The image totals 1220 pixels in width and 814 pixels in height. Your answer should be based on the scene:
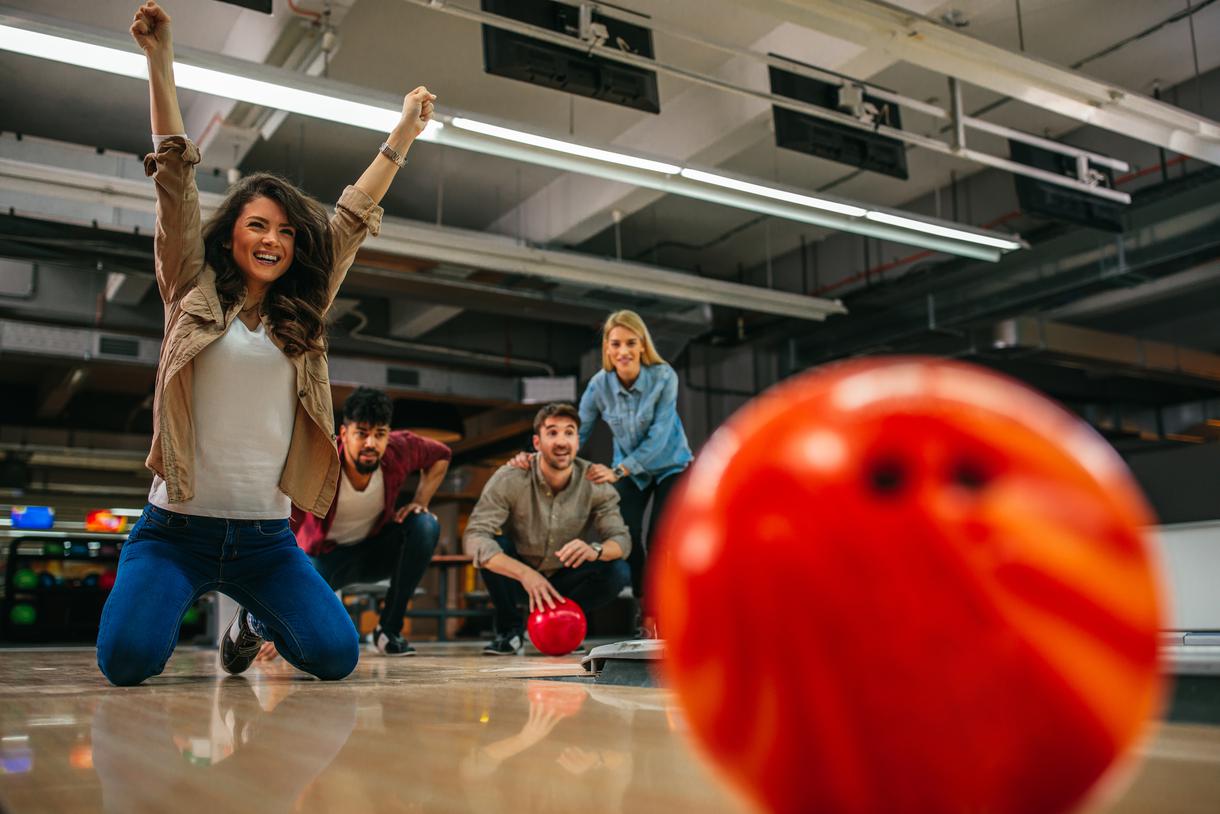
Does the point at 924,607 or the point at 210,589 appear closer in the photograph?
the point at 924,607

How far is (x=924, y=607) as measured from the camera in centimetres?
51

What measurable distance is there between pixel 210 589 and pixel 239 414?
0.43 metres

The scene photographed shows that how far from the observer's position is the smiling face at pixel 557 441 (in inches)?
160

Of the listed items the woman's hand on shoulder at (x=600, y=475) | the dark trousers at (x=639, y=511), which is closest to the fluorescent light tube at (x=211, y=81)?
the woman's hand on shoulder at (x=600, y=475)

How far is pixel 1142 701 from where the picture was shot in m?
0.55

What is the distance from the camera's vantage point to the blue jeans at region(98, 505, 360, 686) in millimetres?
2137

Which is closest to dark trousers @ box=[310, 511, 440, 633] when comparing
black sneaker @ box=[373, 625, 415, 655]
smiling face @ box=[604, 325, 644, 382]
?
black sneaker @ box=[373, 625, 415, 655]

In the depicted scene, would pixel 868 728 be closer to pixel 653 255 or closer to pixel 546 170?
pixel 546 170

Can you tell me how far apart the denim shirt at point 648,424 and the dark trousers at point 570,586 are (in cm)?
42

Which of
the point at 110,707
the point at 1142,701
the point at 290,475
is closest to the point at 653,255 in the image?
the point at 290,475

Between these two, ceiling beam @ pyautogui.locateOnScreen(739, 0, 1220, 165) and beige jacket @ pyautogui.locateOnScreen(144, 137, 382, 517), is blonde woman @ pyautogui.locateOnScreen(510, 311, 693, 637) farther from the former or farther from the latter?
A: beige jacket @ pyautogui.locateOnScreen(144, 137, 382, 517)

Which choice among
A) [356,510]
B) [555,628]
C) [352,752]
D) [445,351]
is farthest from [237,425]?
[445,351]

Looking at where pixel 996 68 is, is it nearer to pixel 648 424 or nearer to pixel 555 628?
pixel 648 424

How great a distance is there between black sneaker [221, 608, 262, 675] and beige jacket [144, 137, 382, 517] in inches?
18.9
